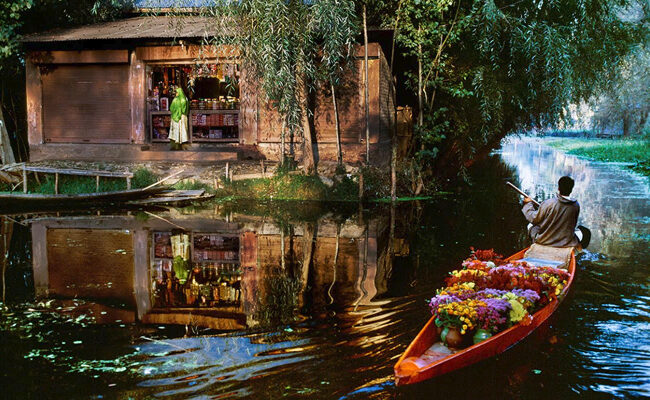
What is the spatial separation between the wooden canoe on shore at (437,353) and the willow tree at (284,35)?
35.4ft

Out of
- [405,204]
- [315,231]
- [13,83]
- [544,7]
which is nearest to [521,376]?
[315,231]

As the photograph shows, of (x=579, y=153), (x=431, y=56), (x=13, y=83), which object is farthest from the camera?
(x=579, y=153)

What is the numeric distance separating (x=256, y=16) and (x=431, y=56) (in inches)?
283

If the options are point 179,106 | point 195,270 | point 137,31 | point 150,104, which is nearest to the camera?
point 195,270

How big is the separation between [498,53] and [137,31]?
11.9 meters

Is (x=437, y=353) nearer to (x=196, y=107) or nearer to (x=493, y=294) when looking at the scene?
(x=493, y=294)

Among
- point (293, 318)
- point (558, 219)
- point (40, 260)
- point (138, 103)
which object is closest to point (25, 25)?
point (138, 103)

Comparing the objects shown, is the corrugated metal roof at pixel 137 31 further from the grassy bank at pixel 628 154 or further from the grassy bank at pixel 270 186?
the grassy bank at pixel 628 154

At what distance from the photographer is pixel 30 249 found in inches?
465

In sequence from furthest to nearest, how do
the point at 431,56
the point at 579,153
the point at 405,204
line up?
the point at 579,153
the point at 431,56
the point at 405,204

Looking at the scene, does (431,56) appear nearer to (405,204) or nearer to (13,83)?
(405,204)

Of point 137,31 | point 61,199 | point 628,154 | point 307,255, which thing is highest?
point 137,31

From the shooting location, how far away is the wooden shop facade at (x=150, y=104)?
64.5 feet

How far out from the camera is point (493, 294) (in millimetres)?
6734
